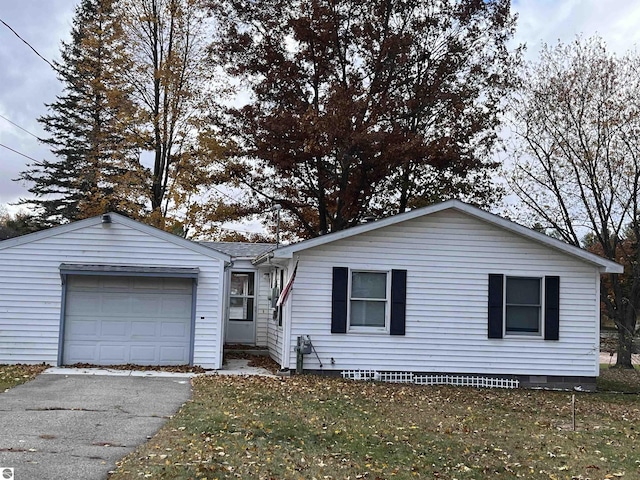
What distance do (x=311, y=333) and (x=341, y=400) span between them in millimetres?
3223

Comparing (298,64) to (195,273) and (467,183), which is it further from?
(195,273)

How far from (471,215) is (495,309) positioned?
7.08 ft

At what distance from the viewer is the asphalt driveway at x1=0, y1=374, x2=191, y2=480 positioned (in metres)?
6.18

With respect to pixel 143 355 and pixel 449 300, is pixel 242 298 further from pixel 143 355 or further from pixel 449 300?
pixel 449 300

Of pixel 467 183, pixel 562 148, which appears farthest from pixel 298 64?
pixel 562 148

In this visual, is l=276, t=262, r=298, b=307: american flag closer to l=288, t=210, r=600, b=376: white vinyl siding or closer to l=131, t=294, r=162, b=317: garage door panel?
l=288, t=210, r=600, b=376: white vinyl siding

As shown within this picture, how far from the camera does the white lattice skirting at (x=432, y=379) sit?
46.1 feet

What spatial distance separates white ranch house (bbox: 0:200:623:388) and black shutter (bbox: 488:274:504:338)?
31 mm

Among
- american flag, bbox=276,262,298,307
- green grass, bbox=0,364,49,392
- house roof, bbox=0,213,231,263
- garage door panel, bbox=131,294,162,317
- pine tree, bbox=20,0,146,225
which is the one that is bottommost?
green grass, bbox=0,364,49,392

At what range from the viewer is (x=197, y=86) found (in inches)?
940

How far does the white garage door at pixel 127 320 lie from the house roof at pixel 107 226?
829mm

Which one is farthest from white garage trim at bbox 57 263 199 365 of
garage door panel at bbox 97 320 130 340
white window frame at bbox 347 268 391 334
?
white window frame at bbox 347 268 391 334

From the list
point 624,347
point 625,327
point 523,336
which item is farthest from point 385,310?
point 625,327

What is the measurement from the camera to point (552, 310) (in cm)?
1434
